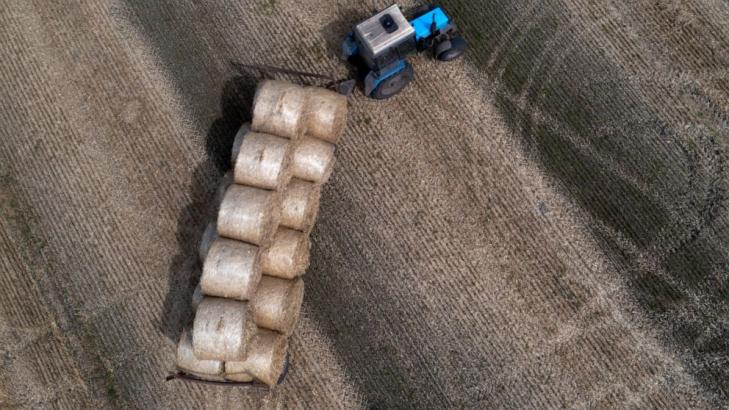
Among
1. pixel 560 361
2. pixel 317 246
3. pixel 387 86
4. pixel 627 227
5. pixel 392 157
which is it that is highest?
pixel 387 86

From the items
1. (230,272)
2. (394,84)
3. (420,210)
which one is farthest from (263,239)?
(394,84)

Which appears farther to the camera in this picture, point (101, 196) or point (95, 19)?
point (95, 19)

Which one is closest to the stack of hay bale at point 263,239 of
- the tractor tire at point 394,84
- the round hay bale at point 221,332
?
the round hay bale at point 221,332

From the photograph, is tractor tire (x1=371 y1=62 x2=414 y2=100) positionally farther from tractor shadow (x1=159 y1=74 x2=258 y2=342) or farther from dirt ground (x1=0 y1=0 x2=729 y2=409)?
tractor shadow (x1=159 y1=74 x2=258 y2=342)

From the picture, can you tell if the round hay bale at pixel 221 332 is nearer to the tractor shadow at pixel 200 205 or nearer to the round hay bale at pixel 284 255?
the round hay bale at pixel 284 255

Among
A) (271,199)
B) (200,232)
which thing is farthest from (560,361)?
(200,232)

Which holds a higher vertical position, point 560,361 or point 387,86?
point 387,86

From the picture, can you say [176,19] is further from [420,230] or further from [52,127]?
[420,230]
